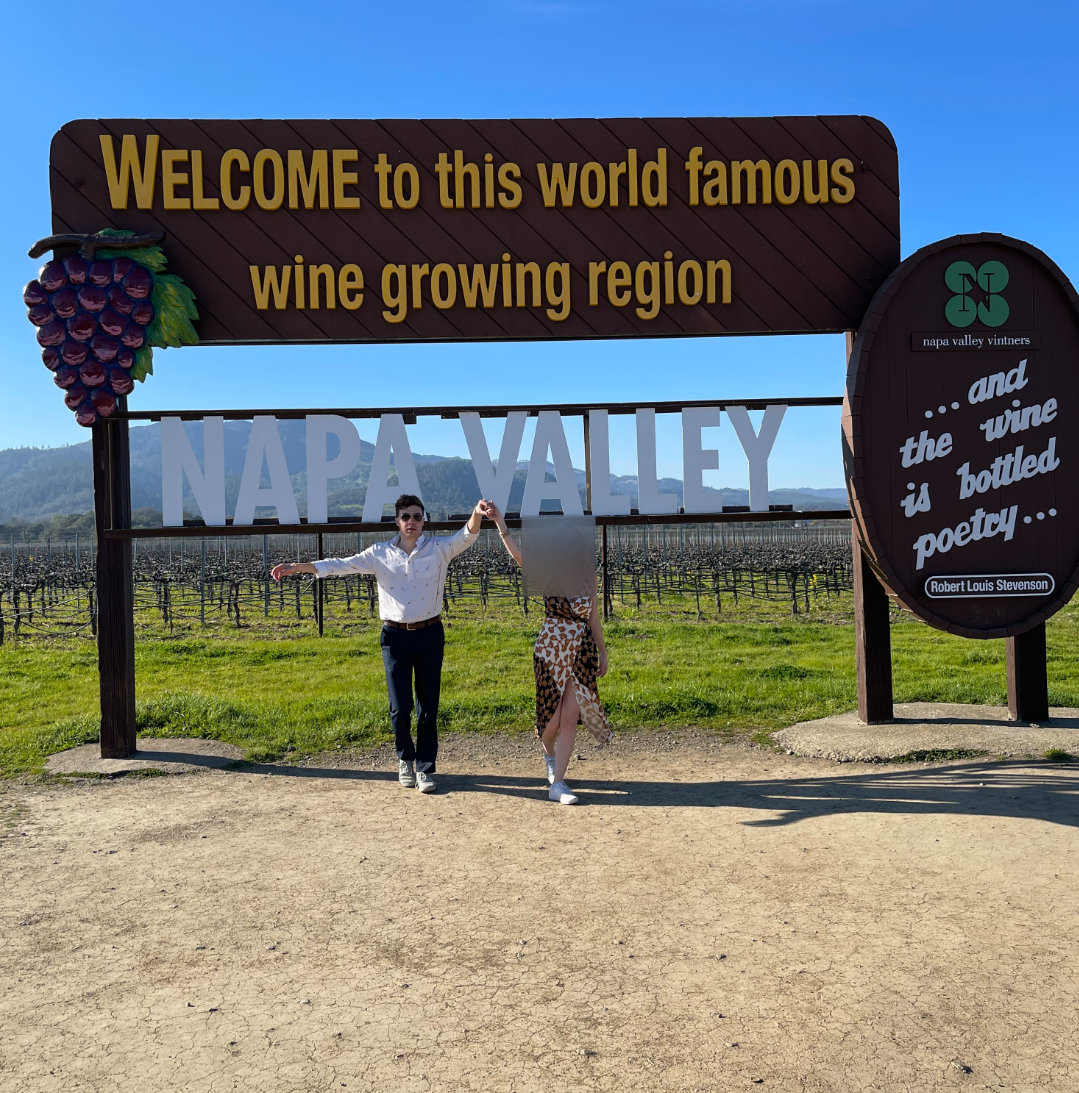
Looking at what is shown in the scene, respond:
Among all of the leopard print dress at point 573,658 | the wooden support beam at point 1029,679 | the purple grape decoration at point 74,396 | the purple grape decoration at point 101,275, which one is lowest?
the wooden support beam at point 1029,679

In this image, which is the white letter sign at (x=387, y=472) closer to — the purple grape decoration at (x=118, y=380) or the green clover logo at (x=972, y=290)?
the purple grape decoration at (x=118, y=380)

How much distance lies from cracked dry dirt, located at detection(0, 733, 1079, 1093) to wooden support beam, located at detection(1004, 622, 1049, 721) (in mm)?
1264

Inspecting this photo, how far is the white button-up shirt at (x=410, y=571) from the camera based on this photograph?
17.1 ft

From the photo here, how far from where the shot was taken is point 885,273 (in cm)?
666

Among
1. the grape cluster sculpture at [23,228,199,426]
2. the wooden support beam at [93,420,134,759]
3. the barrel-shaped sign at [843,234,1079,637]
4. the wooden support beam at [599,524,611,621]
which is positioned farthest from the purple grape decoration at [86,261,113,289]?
the barrel-shaped sign at [843,234,1079,637]

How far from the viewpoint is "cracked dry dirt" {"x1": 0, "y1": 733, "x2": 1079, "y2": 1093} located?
248 centimetres

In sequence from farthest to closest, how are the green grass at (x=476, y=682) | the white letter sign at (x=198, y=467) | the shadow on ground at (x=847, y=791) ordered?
the green grass at (x=476, y=682) < the white letter sign at (x=198, y=467) < the shadow on ground at (x=847, y=791)

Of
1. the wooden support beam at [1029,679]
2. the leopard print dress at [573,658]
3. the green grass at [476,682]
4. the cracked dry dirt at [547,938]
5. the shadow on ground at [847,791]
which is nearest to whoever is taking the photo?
the cracked dry dirt at [547,938]

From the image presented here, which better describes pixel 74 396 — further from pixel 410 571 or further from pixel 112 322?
pixel 410 571

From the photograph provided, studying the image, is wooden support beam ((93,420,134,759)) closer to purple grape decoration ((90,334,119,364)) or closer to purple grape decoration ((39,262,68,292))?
purple grape decoration ((90,334,119,364))

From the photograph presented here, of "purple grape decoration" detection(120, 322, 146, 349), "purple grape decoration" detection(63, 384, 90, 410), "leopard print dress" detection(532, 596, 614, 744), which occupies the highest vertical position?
"purple grape decoration" detection(120, 322, 146, 349)

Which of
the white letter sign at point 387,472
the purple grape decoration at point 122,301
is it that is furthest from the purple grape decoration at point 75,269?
the white letter sign at point 387,472

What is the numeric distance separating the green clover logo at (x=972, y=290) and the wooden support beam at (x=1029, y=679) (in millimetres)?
2330

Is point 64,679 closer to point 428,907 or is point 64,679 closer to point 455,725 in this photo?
point 455,725
